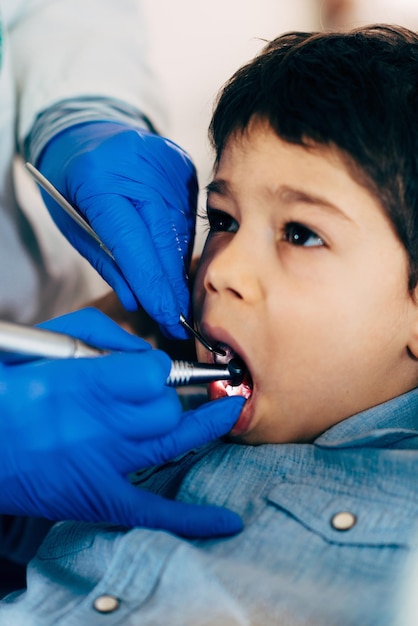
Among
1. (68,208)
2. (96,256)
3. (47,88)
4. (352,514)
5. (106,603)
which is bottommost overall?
(106,603)

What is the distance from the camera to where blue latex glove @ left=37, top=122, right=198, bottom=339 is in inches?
41.0

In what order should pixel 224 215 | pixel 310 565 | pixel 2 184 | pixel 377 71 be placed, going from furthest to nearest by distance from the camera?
pixel 2 184 → pixel 224 215 → pixel 377 71 → pixel 310 565

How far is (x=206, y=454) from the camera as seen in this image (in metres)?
1.01

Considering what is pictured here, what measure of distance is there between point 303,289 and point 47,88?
79 centimetres

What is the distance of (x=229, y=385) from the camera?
1018 millimetres

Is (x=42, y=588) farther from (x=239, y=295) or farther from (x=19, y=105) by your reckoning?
(x=19, y=105)

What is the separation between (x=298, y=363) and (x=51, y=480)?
372 mm

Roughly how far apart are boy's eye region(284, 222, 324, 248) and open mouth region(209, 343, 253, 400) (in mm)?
181

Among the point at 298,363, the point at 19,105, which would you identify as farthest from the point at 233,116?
the point at 19,105

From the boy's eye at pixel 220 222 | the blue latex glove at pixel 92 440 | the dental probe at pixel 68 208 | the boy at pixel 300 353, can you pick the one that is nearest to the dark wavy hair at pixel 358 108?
the boy at pixel 300 353

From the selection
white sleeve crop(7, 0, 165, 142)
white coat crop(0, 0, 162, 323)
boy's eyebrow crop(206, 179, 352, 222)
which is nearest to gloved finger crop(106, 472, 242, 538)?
boy's eyebrow crop(206, 179, 352, 222)

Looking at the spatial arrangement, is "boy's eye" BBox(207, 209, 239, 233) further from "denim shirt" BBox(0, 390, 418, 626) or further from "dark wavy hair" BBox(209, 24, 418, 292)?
"denim shirt" BBox(0, 390, 418, 626)

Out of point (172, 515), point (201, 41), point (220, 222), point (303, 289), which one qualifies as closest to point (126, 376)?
point (172, 515)

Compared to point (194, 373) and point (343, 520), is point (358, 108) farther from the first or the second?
point (343, 520)
